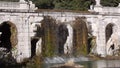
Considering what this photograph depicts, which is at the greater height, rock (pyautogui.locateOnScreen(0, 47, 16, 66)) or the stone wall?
the stone wall

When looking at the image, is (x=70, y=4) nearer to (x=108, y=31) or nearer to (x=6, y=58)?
(x=108, y=31)

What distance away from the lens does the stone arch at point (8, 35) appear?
33719mm

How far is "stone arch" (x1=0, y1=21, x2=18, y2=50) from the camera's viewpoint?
33.7m

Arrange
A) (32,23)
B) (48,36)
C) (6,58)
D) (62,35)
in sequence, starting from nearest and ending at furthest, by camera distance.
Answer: (6,58) → (32,23) → (48,36) → (62,35)

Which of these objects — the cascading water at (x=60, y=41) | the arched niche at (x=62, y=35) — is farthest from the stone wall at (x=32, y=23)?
the arched niche at (x=62, y=35)

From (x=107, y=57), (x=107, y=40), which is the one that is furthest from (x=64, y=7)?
(x=107, y=57)

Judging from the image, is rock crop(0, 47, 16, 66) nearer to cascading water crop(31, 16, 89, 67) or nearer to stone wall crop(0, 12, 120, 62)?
stone wall crop(0, 12, 120, 62)

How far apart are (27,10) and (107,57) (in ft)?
31.8

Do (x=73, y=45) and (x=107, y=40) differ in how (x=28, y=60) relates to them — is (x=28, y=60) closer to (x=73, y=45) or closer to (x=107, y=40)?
(x=73, y=45)

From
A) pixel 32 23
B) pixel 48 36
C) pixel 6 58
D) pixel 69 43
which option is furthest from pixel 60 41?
pixel 6 58

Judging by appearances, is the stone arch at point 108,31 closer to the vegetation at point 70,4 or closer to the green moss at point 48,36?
the vegetation at point 70,4

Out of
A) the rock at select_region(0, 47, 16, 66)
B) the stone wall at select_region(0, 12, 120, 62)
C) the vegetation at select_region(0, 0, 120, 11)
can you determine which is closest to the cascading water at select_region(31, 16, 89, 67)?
the stone wall at select_region(0, 12, 120, 62)

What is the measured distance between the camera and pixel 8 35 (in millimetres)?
36594

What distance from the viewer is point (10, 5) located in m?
33.7
